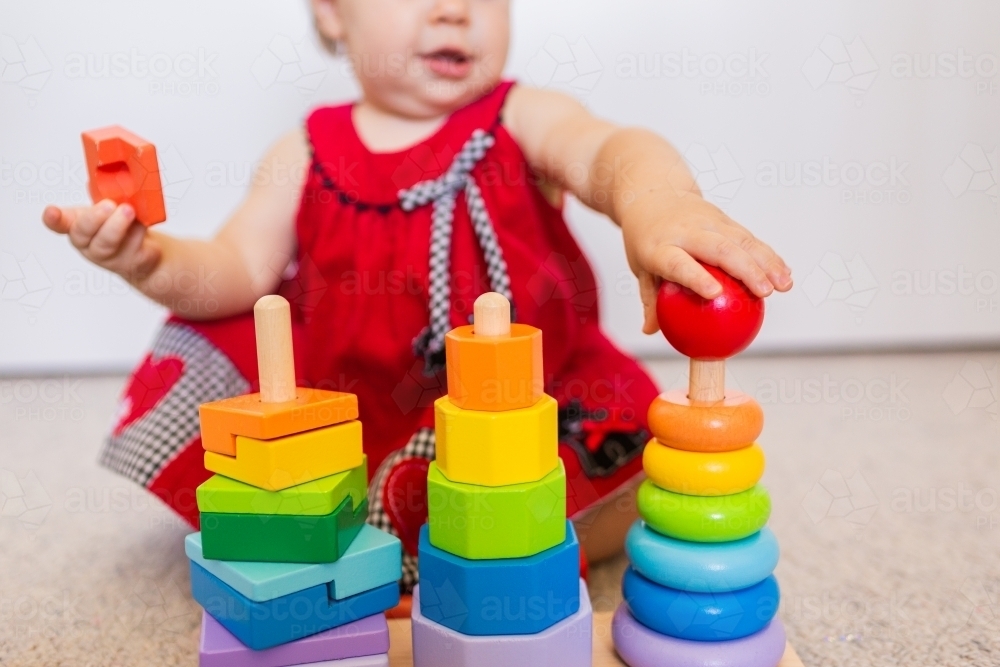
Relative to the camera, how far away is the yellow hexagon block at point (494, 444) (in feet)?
1.60

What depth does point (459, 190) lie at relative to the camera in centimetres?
78

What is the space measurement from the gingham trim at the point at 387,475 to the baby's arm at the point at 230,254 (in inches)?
9.3

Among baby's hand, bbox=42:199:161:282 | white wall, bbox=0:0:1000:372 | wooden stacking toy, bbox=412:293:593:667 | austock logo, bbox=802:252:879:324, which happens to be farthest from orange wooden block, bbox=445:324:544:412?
austock logo, bbox=802:252:879:324

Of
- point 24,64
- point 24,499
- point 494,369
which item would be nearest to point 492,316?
point 494,369

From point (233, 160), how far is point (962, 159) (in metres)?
1.10

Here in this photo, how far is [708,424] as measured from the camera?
1.71ft

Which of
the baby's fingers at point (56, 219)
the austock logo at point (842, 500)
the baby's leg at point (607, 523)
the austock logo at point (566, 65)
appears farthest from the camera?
the austock logo at point (566, 65)

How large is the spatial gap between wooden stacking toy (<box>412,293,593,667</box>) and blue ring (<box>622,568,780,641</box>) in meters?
0.06

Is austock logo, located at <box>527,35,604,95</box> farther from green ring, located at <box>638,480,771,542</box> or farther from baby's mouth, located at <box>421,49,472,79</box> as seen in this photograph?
green ring, located at <box>638,480,771,542</box>

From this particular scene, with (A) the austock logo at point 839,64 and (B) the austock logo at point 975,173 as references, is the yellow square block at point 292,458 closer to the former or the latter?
(A) the austock logo at point 839,64

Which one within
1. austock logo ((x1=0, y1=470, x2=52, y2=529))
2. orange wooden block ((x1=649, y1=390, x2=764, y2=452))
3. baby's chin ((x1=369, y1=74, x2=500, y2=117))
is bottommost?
austock logo ((x1=0, y1=470, x2=52, y2=529))

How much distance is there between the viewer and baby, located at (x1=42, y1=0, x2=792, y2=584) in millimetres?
734

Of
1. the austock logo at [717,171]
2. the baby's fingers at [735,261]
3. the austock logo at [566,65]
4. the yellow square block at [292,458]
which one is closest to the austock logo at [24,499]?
the yellow square block at [292,458]

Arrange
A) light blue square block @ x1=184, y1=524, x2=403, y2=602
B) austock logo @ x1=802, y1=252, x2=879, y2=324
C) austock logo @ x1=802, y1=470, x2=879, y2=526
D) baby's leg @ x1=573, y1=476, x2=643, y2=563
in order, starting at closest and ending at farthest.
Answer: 1. light blue square block @ x1=184, y1=524, x2=403, y2=602
2. baby's leg @ x1=573, y1=476, x2=643, y2=563
3. austock logo @ x1=802, y1=470, x2=879, y2=526
4. austock logo @ x1=802, y1=252, x2=879, y2=324
